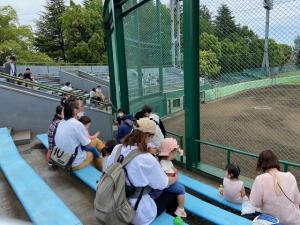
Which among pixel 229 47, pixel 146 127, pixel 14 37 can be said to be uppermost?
pixel 14 37

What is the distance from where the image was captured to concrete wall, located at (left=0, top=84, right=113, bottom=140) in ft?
29.7

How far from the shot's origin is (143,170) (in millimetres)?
2889

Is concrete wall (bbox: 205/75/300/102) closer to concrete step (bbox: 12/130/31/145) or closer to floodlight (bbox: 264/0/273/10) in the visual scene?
floodlight (bbox: 264/0/273/10)

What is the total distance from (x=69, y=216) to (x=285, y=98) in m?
3.90

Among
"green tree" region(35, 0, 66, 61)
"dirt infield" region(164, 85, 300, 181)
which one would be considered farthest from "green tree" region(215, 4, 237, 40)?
"green tree" region(35, 0, 66, 61)

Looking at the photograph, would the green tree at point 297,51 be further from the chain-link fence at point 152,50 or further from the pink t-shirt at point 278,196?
the chain-link fence at point 152,50

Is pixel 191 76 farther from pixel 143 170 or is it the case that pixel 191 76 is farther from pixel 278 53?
pixel 143 170

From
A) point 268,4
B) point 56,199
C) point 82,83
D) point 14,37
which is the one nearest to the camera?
point 56,199

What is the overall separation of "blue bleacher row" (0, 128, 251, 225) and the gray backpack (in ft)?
1.37

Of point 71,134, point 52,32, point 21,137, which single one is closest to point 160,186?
point 71,134

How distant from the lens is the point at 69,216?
3395mm

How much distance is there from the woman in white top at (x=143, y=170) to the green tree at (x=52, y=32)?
4149 centimetres

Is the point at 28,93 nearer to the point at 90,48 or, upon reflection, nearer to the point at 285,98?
the point at 285,98

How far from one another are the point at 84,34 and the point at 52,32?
9075mm
